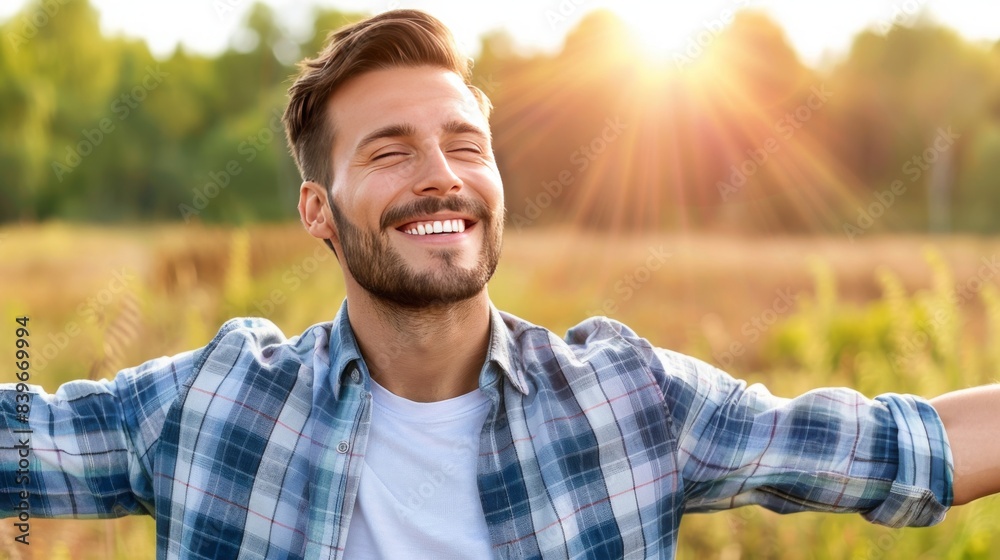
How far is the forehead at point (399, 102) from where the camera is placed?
177 centimetres

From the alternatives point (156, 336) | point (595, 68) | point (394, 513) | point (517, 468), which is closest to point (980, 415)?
point (517, 468)

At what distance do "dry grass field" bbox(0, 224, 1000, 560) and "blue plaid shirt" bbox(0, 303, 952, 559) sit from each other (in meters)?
0.36

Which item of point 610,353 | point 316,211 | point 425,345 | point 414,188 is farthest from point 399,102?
point 610,353

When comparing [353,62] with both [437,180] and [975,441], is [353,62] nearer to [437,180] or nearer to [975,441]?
[437,180]

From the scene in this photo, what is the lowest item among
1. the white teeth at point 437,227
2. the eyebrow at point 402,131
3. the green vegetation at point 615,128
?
the white teeth at point 437,227

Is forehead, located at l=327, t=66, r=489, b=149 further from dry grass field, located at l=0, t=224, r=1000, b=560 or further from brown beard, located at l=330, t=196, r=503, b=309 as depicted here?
dry grass field, located at l=0, t=224, r=1000, b=560

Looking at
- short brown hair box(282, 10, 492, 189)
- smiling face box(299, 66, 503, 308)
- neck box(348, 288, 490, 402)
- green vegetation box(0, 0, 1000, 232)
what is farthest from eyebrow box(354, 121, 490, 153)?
green vegetation box(0, 0, 1000, 232)

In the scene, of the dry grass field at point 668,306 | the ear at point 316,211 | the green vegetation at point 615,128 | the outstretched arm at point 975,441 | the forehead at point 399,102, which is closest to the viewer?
the outstretched arm at point 975,441

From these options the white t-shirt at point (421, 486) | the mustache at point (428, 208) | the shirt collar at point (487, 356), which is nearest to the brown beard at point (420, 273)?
the mustache at point (428, 208)

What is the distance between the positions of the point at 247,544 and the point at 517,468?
1.84 ft

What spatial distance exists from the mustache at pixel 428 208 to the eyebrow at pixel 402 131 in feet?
0.58

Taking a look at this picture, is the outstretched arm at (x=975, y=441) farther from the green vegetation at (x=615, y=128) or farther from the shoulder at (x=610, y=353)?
the green vegetation at (x=615, y=128)

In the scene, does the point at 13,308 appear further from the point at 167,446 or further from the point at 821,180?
the point at 821,180

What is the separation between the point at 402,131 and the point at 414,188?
16cm
